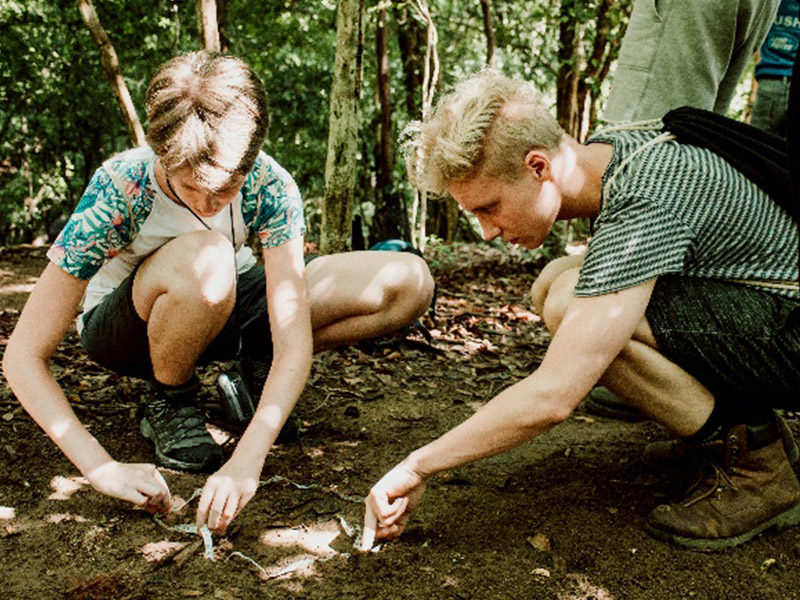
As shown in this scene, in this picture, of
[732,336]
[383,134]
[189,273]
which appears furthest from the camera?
[383,134]

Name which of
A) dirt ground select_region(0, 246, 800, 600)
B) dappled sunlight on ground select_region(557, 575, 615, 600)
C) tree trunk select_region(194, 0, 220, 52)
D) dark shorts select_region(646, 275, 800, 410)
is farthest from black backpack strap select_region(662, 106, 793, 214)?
tree trunk select_region(194, 0, 220, 52)

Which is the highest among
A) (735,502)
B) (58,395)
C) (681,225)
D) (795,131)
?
(795,131)

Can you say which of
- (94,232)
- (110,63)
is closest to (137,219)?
(94,232)

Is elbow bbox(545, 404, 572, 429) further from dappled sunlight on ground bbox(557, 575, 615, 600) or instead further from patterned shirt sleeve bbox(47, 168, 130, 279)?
patterned shirt sleeve bbox(47, 168, 130, 279)

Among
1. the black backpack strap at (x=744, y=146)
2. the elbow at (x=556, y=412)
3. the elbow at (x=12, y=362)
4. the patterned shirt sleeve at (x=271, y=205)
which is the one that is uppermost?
the black backpack strap at (x=744, y=146)

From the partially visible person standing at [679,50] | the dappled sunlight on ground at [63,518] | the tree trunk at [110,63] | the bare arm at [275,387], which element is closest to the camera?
the bare arm at [275,387]

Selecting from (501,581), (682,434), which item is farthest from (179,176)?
(682,434)

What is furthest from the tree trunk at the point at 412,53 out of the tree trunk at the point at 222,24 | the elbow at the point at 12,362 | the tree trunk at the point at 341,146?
the elbow at the point at 12,362

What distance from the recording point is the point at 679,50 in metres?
2.92

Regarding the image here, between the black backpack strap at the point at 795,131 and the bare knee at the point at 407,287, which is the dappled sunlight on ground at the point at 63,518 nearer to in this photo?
the bare knee at the point at 407,287

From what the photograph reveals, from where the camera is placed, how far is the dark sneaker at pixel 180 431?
8.15ft

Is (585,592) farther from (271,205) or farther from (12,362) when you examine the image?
(12,362)

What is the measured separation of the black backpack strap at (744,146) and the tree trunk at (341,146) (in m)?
2.57

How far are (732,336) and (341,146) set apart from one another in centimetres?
288
